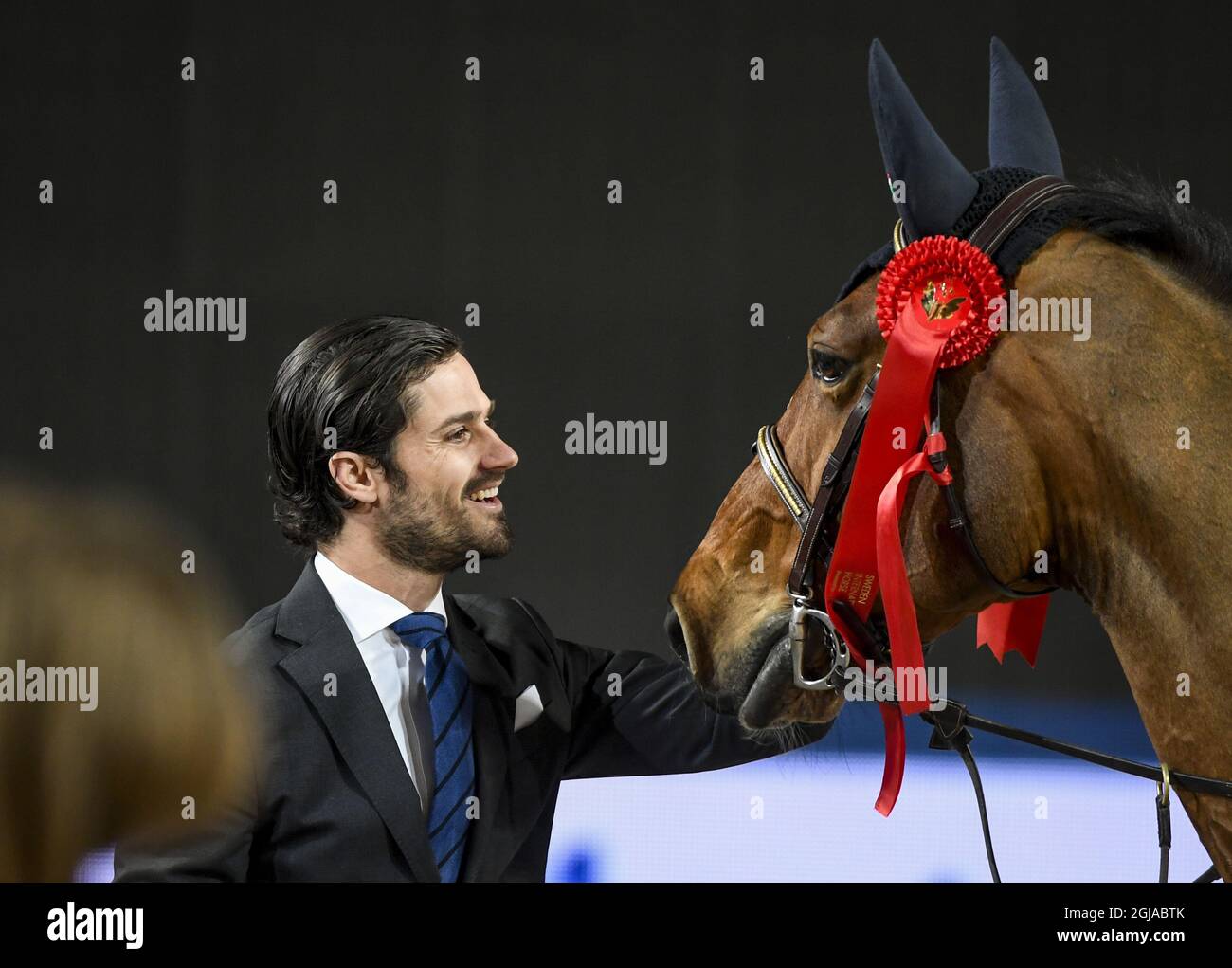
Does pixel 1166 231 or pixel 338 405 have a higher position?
pixel 1166 231

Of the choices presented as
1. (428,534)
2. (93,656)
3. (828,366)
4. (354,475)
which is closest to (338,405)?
(354,475)

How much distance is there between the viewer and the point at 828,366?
133 cm

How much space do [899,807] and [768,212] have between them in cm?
130

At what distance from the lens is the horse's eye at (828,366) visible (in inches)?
52.1

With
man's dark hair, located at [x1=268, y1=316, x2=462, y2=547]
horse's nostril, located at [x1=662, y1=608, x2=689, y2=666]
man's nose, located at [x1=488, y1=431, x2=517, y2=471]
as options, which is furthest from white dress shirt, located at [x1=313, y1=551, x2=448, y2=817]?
horse's nostril, located at [x1=662, y1=608, x2=689, y2=666]

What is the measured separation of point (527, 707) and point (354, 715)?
25 cm

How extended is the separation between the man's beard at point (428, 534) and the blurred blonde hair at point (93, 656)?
422 millimetres

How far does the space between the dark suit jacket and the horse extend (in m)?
0.58

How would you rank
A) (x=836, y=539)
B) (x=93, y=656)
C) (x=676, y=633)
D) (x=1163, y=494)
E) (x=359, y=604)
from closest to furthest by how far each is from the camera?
(x=1163, y=494), (x=836, y=539), (x=676, y=633), (x=359, y=604), (x=93, y=656)

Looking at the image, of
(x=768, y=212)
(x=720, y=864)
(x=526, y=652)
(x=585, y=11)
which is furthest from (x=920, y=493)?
(x=585, y=11)

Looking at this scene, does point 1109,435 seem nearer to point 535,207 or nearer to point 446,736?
point 446,736

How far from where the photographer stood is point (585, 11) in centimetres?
257

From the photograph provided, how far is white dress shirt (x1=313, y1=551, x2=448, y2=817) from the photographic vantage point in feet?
5.18

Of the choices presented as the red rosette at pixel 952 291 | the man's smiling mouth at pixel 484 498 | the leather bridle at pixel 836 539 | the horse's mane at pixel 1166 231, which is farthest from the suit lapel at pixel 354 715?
the horse's mane at pixel 1166 231
